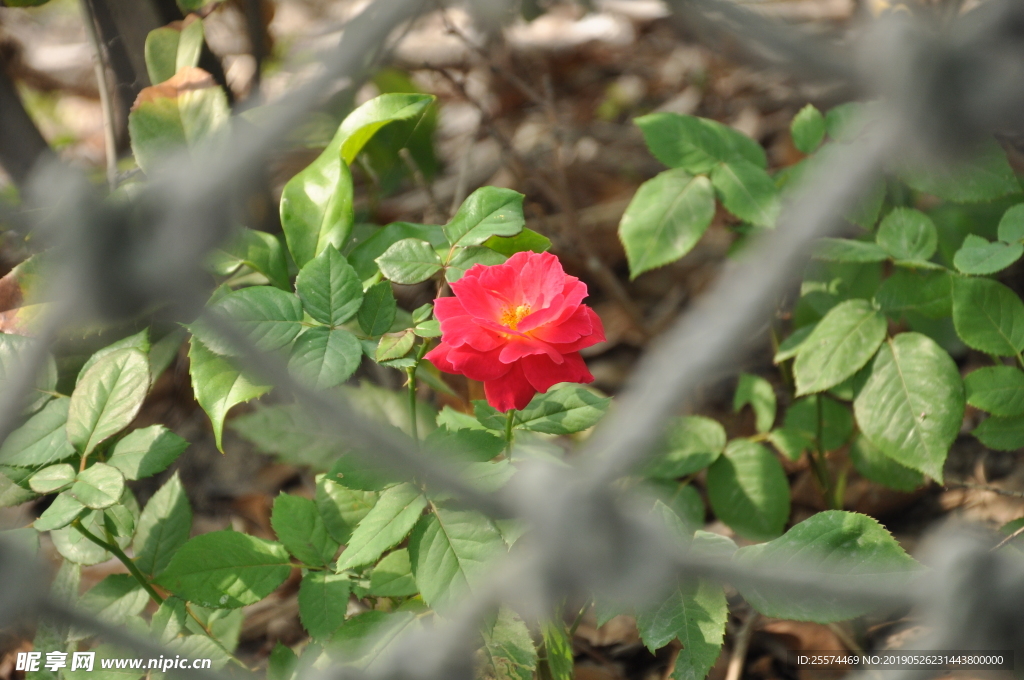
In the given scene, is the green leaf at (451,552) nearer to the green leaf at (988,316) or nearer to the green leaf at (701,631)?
the green leaf at (701,631)

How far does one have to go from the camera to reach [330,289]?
2.56ft

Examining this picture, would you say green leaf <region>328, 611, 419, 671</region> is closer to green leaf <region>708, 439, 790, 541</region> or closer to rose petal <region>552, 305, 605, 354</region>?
rose petal <region>552, 305, 605, 354</region>

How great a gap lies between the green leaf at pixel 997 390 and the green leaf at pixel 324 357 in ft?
2.38

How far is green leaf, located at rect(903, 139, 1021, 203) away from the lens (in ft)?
3.32

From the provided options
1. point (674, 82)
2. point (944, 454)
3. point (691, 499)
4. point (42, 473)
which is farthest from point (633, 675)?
point (674, 82)

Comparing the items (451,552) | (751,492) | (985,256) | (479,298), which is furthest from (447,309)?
(985,256)

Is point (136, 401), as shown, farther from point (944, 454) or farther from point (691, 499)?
point (944, 454)

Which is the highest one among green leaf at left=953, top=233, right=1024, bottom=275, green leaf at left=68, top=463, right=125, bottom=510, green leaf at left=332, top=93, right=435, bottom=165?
green leaf at left=332, top=93, right=435, bottom=165

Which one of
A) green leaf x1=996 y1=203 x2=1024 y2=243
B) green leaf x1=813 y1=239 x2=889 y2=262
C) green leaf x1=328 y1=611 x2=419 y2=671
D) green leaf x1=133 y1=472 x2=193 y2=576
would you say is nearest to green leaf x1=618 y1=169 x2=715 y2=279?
green leaf x1=813 y1=239 x2=889 y2=262

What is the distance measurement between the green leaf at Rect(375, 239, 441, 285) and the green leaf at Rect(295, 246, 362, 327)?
0.14ft

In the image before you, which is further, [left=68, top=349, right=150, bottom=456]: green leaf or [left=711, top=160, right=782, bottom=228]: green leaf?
[left=711, top=160, right=782, bottom=228]: green leaf

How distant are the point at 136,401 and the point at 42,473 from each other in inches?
Result: 4.5

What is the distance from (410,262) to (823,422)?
0.72 metres

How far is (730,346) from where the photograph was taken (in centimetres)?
37
